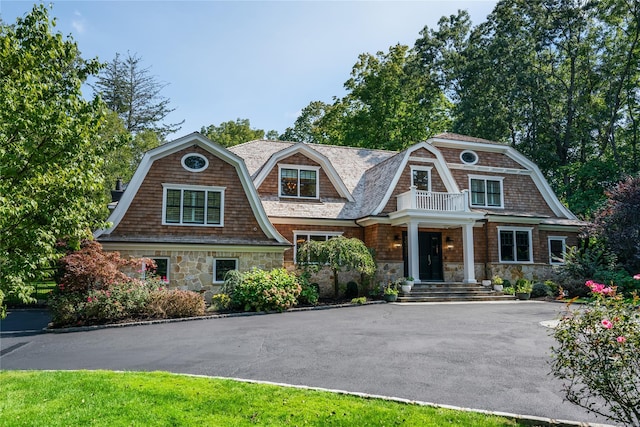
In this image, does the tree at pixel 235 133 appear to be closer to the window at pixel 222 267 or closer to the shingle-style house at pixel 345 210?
the shingle-style house at pixel 345 210

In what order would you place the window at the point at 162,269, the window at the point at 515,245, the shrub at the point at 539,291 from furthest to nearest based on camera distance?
the window at the point at 515,245, the shrub at the point at 539,291, the window at the point at 162,269

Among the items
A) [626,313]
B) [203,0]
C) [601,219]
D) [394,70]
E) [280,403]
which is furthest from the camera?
[394,70]

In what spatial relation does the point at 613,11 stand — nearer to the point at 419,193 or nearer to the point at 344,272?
the point at 419,193

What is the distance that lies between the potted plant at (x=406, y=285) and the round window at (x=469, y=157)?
7.76 meters

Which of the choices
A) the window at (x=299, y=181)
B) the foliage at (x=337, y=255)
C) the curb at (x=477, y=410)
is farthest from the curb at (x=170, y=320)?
the curb at (x=477, y=410)

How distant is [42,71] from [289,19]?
19.2 feet

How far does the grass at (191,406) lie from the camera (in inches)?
184

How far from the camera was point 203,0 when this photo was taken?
34.2ft

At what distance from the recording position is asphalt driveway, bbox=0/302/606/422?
586cm

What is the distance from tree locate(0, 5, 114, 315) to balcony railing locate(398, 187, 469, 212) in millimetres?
14016

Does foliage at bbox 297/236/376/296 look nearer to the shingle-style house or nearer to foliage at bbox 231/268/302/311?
the shingle-style house

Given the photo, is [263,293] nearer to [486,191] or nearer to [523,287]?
[523,287]

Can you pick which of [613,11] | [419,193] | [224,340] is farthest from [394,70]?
[224,340]

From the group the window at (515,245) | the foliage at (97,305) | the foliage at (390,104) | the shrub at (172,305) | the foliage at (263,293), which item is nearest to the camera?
the foliage at (97,305)
